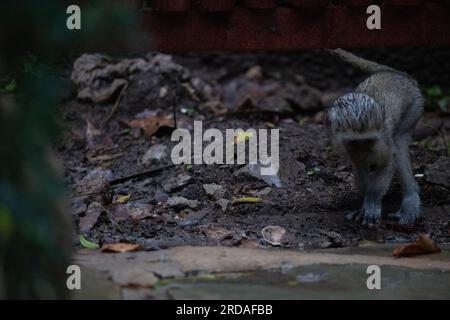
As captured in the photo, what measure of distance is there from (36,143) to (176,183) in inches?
144

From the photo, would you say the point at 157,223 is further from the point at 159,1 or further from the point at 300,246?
the point at 159,1

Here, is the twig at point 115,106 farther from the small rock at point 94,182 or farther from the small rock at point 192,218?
the small rock at point 192,218

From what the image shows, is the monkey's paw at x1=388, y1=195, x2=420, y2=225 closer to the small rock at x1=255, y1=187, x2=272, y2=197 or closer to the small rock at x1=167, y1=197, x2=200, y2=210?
the small rock at x1=255, y1=187, x2=272, y2=197

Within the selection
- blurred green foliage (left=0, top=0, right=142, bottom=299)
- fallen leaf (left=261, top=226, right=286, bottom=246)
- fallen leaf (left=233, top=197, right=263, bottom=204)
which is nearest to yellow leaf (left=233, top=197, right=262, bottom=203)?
fallen leaf (left=233, top=197, right=263, bottom=204)

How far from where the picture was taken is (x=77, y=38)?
10.4 feet

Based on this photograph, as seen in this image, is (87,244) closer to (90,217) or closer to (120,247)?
(120,247)

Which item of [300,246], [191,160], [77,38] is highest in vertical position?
[77,38]

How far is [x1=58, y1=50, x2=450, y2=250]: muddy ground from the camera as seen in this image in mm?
5914

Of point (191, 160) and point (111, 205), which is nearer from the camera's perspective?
point (111, 205)

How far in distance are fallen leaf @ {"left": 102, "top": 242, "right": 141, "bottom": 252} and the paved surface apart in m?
0.07

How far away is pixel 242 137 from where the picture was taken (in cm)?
732
